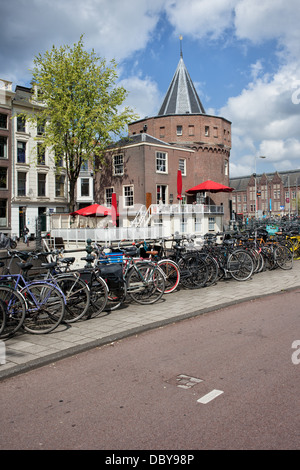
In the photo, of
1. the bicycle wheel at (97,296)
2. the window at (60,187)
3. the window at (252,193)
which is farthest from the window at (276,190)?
the bicycle wheel at (97,296)

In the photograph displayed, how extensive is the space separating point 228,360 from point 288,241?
9114mm

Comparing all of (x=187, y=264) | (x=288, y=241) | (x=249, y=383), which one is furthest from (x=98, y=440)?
(x=288, y=241)

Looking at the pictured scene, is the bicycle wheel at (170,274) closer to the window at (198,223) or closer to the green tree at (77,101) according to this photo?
the green tree at (77,101)

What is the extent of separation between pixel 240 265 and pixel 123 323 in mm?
4796

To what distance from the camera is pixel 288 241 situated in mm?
12930

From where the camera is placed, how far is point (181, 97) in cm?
5203

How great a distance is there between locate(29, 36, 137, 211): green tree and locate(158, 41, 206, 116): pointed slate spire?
70.5 feet

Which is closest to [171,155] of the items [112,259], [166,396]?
[112,259]

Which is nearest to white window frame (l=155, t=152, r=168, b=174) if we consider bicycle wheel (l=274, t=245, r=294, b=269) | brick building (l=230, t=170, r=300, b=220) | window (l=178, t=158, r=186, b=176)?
window (l=178, t=158, r=186, b=176)

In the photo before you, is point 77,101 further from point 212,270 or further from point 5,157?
point 212,270

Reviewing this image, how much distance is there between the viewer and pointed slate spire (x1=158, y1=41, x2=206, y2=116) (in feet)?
169

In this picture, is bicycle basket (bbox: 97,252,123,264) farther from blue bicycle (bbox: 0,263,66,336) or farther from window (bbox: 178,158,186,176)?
window (bbox: 178,158,186,176)

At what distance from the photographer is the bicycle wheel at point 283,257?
476 inches
